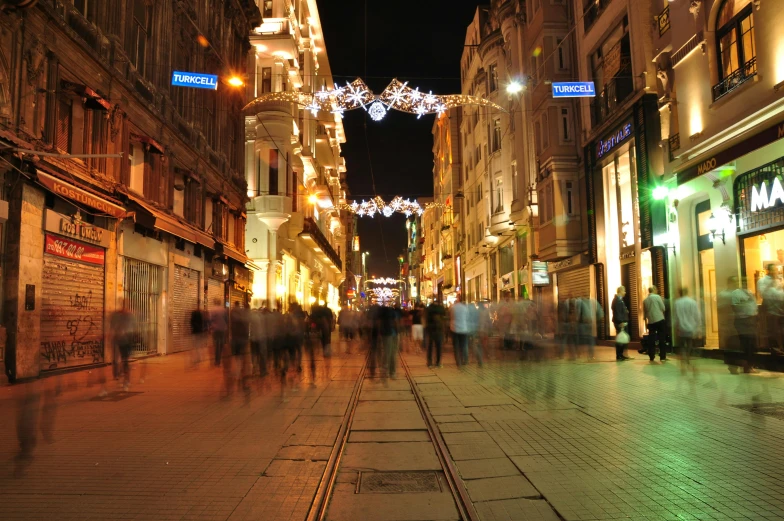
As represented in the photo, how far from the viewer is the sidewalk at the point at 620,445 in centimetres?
472

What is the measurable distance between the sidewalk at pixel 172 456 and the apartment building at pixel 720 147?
7402 mm

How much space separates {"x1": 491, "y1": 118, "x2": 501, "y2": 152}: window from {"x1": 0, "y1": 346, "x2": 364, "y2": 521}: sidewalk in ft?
90.9

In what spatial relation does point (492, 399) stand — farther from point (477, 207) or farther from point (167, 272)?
point (477, 207)

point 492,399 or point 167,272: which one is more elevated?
point 167,272

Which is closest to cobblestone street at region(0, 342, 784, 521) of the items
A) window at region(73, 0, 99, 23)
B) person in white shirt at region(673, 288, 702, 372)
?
person in white shirt at region(673, 288, 702, 372)

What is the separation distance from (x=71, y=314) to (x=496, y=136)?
2774 centimetres

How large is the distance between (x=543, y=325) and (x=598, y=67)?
10.8 metres

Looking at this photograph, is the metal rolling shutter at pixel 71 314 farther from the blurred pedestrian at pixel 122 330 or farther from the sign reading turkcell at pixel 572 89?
the sign reading turkcell at pixel 572 89

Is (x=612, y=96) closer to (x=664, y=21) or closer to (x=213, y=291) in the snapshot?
(x=664, y=21)

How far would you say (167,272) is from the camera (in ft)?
67.7

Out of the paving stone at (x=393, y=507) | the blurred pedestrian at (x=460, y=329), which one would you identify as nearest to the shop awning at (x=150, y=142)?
the blurred pedestrian at (x=460, y=329)

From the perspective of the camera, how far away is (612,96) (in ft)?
70.3

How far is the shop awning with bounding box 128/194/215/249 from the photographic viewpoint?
17.0 m

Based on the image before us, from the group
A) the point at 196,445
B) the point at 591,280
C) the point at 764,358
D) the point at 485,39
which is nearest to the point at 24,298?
the point at 196,445
